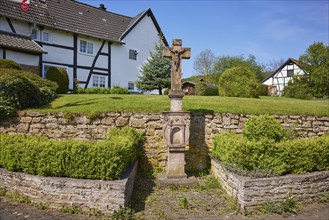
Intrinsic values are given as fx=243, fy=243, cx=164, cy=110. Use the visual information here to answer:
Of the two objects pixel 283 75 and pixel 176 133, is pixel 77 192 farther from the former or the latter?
pixel 283 75

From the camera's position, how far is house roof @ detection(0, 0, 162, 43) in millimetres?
17120

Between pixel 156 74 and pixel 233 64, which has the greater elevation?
pixel 233 64

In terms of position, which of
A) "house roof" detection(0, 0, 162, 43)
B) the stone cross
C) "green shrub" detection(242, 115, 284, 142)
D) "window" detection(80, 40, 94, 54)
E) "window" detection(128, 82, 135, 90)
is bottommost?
"green shrub" detection(242, 115, 284, 142)

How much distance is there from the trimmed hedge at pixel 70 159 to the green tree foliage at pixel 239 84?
35.2ft

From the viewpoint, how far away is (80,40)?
20.2 m

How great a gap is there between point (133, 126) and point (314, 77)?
84.5 ft

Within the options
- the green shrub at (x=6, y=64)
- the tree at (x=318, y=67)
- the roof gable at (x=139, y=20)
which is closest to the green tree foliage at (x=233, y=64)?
the tree at (x=318, y=67)

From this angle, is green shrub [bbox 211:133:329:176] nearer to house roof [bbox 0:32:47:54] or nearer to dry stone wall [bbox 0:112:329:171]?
dry stone wall [bbox 0:112:329:171]

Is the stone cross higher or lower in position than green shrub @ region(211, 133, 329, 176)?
higher

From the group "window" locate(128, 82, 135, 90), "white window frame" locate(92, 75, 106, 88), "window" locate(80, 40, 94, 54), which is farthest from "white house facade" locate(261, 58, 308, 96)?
"window" locate(80, 40, 94, 54)

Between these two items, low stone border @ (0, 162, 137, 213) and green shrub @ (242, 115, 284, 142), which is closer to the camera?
low stone border @ (0, 162, 137, 213)

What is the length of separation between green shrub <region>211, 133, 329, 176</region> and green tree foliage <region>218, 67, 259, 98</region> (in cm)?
873

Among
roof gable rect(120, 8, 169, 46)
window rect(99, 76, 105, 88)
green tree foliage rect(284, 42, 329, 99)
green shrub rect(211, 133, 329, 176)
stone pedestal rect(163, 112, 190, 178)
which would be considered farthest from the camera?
green tree foliage rect(284, 42, 329, 99)

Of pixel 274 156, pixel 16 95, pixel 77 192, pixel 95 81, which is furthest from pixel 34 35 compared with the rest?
pixel 274 156
